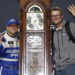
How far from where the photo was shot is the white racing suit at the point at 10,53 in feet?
8.04

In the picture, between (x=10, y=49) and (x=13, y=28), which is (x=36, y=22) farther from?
(x=10, y=49)

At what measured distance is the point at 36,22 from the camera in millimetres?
2182

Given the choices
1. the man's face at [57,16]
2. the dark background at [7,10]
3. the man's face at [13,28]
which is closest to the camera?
the man's face at [57,16]

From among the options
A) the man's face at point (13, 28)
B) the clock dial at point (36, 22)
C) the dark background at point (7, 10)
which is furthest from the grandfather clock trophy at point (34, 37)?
the dark background at point (7, 10)

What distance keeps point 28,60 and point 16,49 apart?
0.31 m

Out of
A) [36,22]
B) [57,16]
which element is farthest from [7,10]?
[57,16]

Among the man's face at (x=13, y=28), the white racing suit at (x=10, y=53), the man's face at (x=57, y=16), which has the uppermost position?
the man's face at (x=57, y=16)

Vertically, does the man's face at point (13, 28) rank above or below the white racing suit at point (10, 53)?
above

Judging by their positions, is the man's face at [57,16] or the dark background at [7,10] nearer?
the man's face at [57,16]

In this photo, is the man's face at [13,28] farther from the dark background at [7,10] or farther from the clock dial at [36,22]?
the dark background at [7,10]

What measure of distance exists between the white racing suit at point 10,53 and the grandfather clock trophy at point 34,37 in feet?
0.92

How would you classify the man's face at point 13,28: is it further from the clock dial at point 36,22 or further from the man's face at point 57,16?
the man's face at point 57,16

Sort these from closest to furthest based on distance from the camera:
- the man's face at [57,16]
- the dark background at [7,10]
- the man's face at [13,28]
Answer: the man's face at [57,16], the man's face at [13,28], the dark background at [7,10]

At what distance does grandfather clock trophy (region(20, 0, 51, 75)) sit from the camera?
7.14ft
